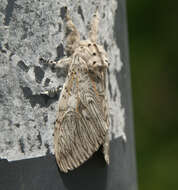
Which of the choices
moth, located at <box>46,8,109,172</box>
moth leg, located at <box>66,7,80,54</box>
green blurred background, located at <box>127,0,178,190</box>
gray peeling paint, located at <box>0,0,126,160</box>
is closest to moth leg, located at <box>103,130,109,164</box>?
moth, located at <box>46,8,109,172</box>

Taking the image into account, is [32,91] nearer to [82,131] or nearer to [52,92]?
[52,92]

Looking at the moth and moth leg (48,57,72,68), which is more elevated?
moth leg (48,57,72,68)

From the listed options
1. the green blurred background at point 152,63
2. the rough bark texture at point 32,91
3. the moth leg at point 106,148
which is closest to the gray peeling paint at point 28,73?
the rough bark texture at point 32,91

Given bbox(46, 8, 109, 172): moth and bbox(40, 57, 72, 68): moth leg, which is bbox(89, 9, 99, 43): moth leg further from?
bbox(40, 57, 72, 68): moth leg

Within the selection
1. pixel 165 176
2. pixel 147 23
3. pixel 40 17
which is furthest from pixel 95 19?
pixel 147 23

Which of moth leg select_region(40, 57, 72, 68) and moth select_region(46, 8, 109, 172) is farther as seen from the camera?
moth select_region(46, 8, 109, 172)

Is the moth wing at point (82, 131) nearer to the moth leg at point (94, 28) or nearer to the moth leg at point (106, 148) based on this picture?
the moth leg at point (106, 148)

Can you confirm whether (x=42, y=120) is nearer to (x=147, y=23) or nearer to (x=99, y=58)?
(x=99, y=58)
